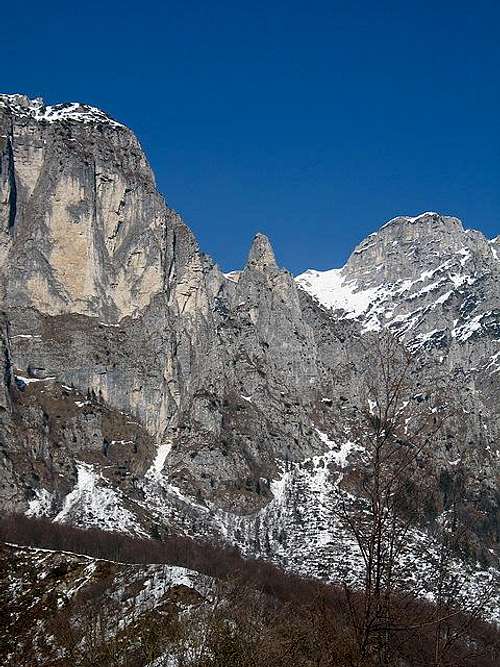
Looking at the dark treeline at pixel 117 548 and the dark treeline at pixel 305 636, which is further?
the dark treeline at pixel 117 548

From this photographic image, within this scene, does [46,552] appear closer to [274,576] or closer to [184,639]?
[184,639]

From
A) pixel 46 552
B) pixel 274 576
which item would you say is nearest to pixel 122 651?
pixel 46 552

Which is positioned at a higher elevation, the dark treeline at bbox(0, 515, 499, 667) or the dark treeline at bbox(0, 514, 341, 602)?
the dark treeline at bbox(0, 514, 341, 602)

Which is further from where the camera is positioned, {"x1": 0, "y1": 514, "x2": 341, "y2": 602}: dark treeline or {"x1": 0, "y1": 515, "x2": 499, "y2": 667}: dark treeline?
{"x1": 0, "y1": 514, "x2": 341, "y2": 602}: dark treeline

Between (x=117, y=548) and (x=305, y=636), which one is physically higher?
(x=117, y=548)

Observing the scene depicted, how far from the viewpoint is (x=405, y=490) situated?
15562 mm

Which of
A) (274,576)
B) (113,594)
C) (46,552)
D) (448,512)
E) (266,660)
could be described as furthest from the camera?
(274,576)

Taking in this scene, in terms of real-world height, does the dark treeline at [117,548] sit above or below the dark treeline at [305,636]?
above

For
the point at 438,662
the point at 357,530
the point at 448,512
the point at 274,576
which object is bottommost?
the point at 438,662

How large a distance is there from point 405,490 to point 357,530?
1227mm

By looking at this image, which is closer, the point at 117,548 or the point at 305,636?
the point at 305,636

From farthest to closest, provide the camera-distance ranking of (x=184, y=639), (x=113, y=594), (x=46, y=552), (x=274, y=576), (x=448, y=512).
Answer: (x=274, y=576) → (x=46, y=552) → (x=113, y=594) → (x=184, y=639) → (x=448, y=512)

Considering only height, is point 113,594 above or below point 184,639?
above

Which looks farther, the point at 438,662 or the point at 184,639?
the point at 184,639
